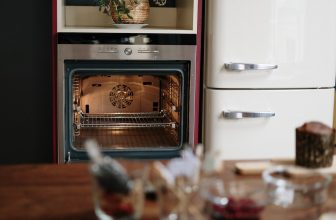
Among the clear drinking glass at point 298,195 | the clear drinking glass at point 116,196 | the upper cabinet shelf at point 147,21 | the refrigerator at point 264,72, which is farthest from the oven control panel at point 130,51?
the clear drinking glass at point 116,196

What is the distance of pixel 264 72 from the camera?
277 centimetres

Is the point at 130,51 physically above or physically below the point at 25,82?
above

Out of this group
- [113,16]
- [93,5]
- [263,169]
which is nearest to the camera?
[263,169]

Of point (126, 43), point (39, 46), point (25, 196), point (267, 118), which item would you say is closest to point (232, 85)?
→ point (267, 118)

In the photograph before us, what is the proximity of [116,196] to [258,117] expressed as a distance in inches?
67.7

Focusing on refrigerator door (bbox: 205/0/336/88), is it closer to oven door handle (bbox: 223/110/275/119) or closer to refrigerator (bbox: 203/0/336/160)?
refrigerator (bbox: 203/0/336/160)

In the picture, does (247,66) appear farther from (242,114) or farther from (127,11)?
(127,11)

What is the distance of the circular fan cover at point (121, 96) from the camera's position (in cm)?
296

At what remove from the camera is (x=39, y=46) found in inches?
130

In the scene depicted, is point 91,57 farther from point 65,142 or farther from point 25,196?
point 25,196

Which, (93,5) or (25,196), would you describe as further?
(93,5)

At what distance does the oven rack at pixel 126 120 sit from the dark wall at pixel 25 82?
1.52 feet

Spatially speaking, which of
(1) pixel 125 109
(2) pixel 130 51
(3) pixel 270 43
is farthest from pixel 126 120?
(3) pixel 270 43

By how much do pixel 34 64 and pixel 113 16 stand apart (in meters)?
0.68
